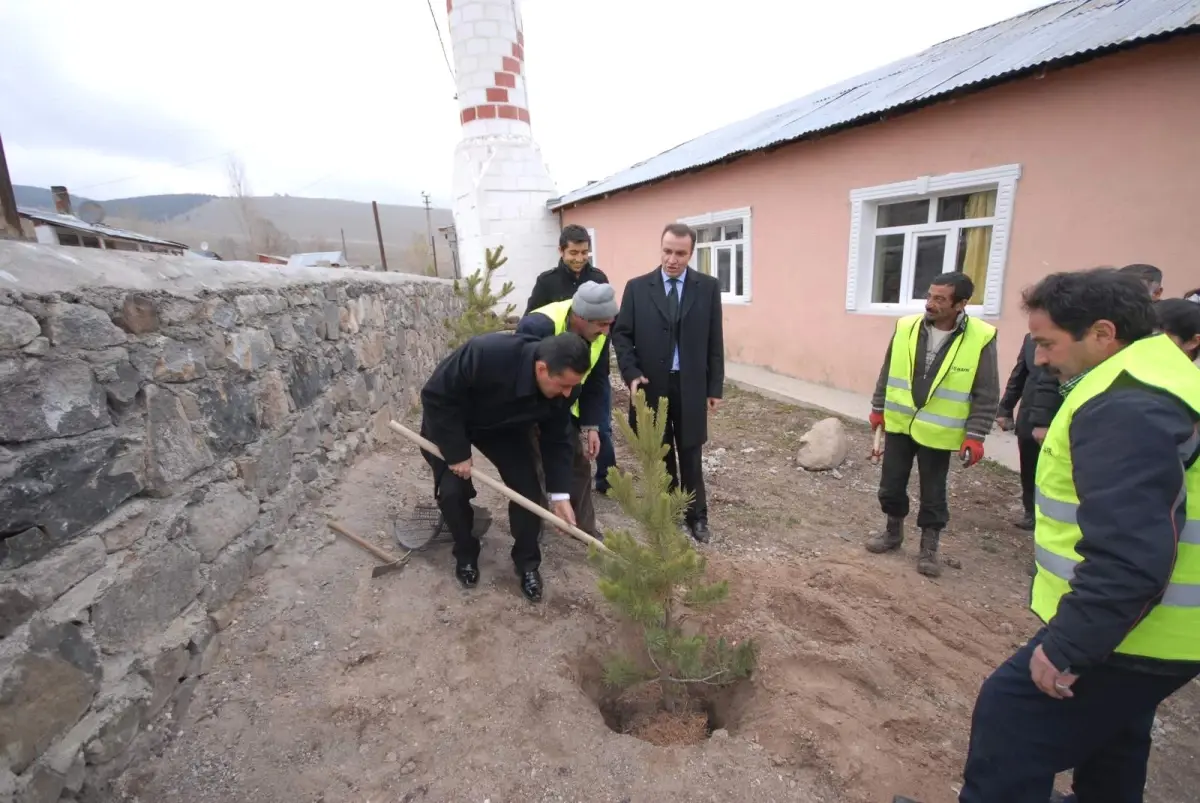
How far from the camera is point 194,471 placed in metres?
2.13

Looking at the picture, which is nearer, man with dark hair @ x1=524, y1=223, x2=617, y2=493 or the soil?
the soil

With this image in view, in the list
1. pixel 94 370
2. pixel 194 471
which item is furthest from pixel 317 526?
pixel 94 370

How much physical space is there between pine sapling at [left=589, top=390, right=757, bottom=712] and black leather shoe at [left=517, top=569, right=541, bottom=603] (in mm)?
629

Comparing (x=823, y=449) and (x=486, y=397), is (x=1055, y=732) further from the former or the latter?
(x=823, y=449)

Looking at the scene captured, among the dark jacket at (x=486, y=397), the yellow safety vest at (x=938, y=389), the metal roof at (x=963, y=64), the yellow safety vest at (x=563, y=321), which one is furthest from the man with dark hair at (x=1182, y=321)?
the metal roof at (x=963, y=64)

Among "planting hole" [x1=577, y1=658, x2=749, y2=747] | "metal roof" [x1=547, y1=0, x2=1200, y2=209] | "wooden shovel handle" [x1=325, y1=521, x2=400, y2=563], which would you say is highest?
"metal roof" [x1=547, y1=0, x2=1200, y2=209]

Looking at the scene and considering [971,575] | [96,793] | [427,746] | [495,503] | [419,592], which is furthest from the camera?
[495,503]

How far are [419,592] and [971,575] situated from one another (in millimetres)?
3158

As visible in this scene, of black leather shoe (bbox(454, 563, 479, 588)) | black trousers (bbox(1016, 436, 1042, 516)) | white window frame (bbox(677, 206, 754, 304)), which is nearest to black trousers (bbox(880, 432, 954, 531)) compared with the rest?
black trousers (bbox(1016, 436, 1042, 516))

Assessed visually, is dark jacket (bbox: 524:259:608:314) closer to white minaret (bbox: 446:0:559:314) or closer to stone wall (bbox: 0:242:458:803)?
stone wall (bbox: 0:242:458:803)

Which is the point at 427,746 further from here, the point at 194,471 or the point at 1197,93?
the point at 1197,93

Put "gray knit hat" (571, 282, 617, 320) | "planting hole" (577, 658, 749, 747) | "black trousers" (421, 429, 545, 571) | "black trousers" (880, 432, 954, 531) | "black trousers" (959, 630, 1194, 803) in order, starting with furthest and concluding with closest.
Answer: "black trousers" (880, 432, 954, 531)
"black trousers" (421, 429, 545, 571)
"gray knit hat" (571, 282, 617, 320)
"planting hole" (577, 658, 749, 747)
"black trousers" (959, 630, 1194, 803)

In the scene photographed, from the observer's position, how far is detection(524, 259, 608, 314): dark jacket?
391 centimetres

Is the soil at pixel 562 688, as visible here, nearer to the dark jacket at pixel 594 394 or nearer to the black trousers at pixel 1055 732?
the black trousers at pixel 1055 732
